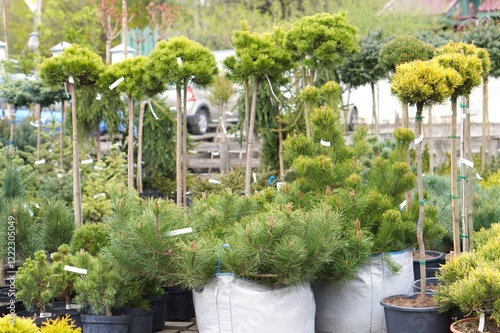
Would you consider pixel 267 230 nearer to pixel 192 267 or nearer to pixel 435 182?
pixel 192 267

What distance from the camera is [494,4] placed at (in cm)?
1944

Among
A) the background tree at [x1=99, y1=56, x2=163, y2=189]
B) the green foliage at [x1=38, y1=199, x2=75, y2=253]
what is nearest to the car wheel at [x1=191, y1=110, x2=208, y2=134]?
the background tree at [x1=99, y1=56, x2=163, y2=189]

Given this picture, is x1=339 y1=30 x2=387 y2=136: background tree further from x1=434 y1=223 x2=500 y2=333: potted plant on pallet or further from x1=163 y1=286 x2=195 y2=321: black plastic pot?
x1=434 y1=223 x2=500 y2=333: potted plant on pallet

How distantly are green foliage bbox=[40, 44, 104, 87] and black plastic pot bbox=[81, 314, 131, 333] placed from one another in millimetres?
2685

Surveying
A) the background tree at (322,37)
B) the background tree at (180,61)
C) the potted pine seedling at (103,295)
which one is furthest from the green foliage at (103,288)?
the background tree at (322,37)

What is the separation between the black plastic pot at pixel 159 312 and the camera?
516cm

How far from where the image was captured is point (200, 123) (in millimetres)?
16125

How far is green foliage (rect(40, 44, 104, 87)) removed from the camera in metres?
6.49

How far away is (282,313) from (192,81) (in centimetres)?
265

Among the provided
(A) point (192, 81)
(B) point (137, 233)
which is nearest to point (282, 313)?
(B) point (137, 233)

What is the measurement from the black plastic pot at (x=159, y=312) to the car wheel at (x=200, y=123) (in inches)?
428

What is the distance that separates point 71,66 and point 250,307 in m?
3.17

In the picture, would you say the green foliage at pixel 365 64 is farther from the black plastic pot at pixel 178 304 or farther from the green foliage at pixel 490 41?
the black plastic pot at pixel 178 304

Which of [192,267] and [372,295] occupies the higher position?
[192,267]
